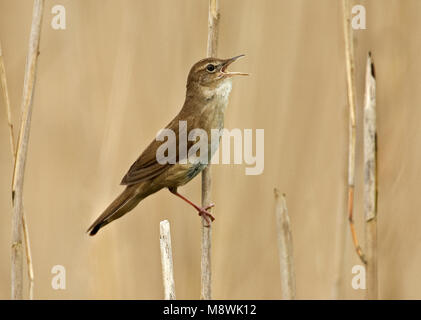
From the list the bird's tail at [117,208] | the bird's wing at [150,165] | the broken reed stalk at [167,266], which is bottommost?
the broken reed stalk at [167,266]

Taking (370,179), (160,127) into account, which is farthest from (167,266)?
(160,127)

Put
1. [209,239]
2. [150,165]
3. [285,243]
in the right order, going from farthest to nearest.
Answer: [150,165] < [209,239] < [285,243]

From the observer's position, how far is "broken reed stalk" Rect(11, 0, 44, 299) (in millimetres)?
2143

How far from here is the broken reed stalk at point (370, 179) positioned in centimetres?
213

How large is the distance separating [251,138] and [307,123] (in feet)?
1.08

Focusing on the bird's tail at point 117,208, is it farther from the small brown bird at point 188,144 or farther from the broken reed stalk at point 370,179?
the broken reed stalk at point 370,179

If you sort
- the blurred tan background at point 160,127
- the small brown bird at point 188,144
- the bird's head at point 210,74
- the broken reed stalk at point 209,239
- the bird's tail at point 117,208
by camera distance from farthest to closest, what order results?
1. the blurred tan background at point 160,127
2. the bird's head at point 210,74
3. the small brown bird at point 188,144
4. the bird's tail at point 117,208
5. the broken reed stalk at point 209,239

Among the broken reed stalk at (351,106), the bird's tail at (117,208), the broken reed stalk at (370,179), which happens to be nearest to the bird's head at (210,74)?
the bird's tail at (117,208)

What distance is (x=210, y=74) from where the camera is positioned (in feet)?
9.59

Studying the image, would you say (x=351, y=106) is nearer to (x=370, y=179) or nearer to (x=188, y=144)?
(x=370, y=179)

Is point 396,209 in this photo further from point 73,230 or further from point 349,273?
point 73,230

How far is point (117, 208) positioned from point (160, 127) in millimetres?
849

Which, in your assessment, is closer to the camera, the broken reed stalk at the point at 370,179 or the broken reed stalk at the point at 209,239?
the broken reed stalk at the point at 370,179

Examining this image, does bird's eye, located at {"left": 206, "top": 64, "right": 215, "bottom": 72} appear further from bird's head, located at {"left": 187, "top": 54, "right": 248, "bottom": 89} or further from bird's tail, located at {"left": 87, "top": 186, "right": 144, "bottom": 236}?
bird's tail, located at {"left": 87, "top": 186, "right": 144, "bottom": 236}
